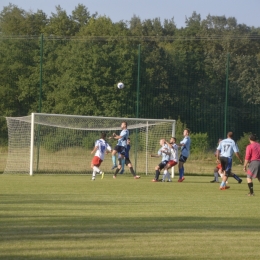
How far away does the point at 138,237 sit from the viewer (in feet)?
29.7

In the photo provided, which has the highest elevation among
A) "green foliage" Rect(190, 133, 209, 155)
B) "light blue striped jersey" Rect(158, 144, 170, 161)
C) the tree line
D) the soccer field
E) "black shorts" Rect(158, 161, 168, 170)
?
the tree line

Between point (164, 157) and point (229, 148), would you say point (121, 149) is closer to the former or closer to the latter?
point (164, 157)

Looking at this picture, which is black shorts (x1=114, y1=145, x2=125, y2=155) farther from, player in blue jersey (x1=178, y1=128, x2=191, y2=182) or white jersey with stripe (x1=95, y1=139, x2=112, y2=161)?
player in blue jersey (x1=178, y1=128, x2=191, y2=182)

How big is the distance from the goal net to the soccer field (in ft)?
25.8

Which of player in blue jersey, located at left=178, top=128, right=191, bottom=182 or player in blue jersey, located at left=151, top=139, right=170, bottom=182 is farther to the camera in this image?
player in blue jersey, located at left=178, top=128, right=191, bottom=182

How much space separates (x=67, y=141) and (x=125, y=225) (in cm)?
1597

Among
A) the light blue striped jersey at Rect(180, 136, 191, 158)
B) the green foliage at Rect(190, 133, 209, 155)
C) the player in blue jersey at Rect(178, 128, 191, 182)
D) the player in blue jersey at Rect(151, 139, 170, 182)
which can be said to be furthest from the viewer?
the green foliage at Rect(190, 133, 209, 155)

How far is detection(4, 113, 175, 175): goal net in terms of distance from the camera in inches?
976

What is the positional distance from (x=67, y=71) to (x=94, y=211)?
2571 cm

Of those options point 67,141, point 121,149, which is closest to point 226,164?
point 121,149

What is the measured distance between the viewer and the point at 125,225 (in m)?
10.2

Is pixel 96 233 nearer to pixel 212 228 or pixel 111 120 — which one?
pixel 212 228

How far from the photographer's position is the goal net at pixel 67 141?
976 inches

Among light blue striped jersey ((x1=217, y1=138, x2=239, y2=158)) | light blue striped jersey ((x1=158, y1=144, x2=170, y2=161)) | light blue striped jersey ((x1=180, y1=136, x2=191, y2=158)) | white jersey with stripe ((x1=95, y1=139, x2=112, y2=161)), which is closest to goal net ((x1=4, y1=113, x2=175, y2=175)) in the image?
A: light blue striped jersey ((x1=180, y1=136, x2=191, y2=158))
